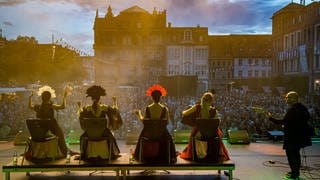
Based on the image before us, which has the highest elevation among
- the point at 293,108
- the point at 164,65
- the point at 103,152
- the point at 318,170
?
the point at 164,65

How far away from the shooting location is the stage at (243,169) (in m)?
5.90

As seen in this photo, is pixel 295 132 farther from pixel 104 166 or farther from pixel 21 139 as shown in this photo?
pixel 21 139

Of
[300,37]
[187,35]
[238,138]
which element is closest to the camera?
[238,138]

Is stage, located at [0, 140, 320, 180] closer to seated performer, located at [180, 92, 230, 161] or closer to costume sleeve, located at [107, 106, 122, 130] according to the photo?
seated performer, located at [180, 92, 230, 161]

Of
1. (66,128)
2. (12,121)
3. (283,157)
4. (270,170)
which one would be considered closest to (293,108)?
(270,170)

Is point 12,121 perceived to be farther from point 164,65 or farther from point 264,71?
point 264,71

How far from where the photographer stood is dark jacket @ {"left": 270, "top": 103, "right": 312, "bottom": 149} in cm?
569

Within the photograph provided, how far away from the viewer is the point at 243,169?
21.2 ft

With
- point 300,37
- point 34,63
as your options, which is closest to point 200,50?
point 300,37

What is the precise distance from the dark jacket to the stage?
0.59 metres

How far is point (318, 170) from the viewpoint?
21.2 ft

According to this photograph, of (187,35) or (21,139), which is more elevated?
(187,35)

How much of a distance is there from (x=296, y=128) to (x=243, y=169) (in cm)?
122

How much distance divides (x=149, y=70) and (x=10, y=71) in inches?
491
